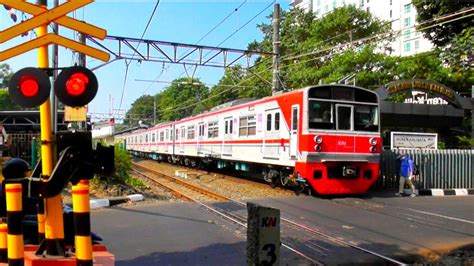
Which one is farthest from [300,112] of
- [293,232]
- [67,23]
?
[67,23]

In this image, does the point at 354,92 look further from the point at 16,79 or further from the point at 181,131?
the point at 181,131

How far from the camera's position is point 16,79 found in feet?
13.7

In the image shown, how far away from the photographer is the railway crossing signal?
4175 millimetres

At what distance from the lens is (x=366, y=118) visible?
14172 millimetres

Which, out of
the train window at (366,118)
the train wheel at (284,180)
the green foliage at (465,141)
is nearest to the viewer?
the train window at (366,118)

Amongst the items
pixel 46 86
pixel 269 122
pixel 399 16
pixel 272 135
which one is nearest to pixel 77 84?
pixel 46 86

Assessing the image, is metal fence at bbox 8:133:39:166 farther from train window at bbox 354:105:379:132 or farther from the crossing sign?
the crossing sign

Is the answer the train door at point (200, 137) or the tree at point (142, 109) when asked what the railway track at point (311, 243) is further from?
the tree at point (142, 109)

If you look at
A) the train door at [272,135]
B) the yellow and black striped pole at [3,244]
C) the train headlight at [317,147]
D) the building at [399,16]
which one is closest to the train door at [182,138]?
the train door at [272,135]

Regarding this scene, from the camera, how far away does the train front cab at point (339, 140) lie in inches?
522

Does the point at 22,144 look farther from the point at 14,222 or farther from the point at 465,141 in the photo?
the point at 465,141

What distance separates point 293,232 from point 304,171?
462 cm

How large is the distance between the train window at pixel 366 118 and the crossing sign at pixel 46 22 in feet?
33.8

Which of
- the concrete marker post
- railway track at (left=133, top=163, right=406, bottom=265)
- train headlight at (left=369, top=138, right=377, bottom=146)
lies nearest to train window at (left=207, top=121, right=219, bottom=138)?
train headlight at (left=369, top=138, right=377, bottom=146)
